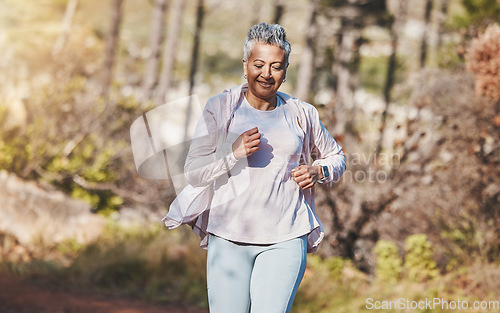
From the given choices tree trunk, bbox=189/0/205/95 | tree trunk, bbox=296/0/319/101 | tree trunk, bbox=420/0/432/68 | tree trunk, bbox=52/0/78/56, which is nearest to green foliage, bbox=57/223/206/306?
tree trunk, bbox=52/0/78/56

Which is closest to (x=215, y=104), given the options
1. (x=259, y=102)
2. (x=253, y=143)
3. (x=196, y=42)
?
(x=259, y=102)

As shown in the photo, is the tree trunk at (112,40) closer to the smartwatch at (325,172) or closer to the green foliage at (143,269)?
the green foliage at (143,269)

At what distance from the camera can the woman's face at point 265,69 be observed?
2713mm

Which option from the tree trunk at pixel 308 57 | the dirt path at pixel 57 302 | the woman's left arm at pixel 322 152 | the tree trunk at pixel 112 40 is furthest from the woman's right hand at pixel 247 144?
the tree trunk at pixel 112 40

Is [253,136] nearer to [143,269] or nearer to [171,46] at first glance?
[143,269]

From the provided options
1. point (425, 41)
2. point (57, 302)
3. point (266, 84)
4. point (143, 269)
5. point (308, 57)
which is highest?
point (425, 41)

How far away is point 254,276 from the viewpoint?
2.68m

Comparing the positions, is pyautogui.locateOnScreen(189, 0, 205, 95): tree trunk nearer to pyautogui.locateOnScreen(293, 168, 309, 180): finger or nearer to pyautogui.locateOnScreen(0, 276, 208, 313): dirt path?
pyautogui.locateOnScreen(0, 276, 208, 313): dirt path

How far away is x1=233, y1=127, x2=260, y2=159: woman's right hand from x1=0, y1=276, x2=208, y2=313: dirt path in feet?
13.0

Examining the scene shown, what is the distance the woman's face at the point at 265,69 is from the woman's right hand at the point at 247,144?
0.77ft

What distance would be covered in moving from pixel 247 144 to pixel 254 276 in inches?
23.3

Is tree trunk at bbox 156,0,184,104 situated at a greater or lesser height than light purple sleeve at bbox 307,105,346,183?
greater

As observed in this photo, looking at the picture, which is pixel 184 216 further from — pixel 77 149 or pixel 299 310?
pixel 77 149

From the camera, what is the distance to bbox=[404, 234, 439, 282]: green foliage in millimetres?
7535
